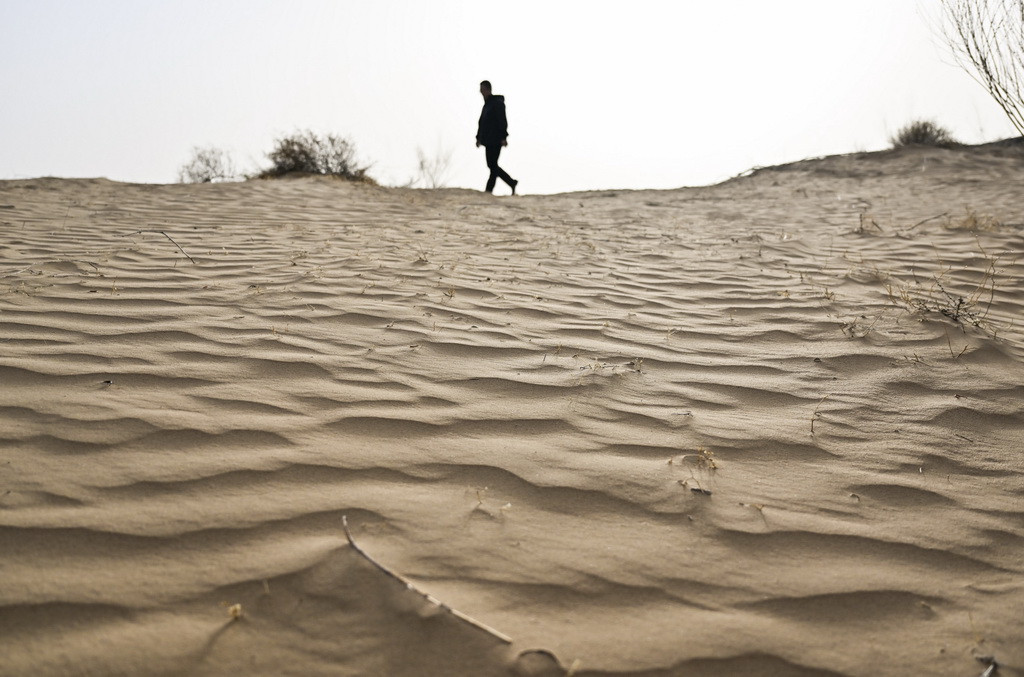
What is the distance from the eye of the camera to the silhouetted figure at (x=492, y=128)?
35.1 feet

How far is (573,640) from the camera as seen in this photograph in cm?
135

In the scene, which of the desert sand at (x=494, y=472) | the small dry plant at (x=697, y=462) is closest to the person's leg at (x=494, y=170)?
the desert sand at (x=494, y=472)

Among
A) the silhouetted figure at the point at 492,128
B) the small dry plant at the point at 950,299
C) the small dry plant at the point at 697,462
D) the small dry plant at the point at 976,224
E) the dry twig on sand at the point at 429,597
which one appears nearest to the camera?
the dry twig on sand at the point at 429,597

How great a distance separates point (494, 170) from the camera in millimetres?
10812

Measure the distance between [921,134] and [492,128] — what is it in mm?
8571

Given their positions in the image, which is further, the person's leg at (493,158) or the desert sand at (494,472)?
the person's leg at (493,158)

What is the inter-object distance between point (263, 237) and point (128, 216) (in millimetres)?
1521

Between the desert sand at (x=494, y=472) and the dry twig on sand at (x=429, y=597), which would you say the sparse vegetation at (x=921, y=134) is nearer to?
the desert sand at (x=494, y=472)

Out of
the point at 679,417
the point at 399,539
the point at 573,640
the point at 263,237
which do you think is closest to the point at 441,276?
the point at 263,237

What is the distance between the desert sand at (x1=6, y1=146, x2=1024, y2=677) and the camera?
1.35 metres


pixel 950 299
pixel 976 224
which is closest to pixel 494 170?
pixel 976 224

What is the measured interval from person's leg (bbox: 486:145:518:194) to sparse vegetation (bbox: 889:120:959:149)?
7.68m

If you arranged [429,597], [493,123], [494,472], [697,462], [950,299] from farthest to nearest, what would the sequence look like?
1. [493,123]
2. [950,299]
3. [697,462]
4. [494,472]
5. [429,597]

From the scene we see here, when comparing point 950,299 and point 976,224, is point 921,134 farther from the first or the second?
point 950,299
